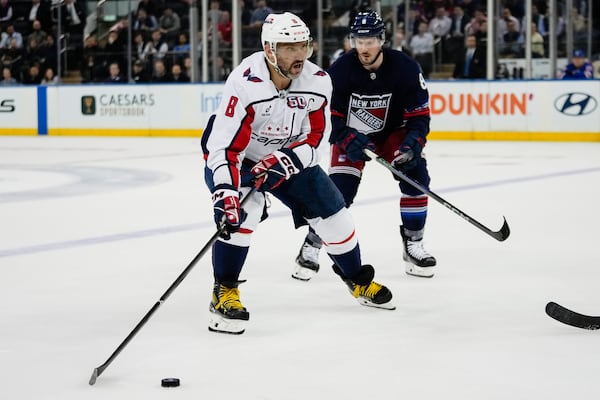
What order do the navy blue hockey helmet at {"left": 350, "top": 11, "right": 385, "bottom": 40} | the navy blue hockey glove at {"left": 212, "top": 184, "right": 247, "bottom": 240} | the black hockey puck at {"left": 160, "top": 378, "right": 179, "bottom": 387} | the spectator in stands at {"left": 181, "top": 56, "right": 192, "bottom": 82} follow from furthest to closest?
the spectator in stands at {"left": 181, "top": 56, "right": 192, "bottom": 82}
the navy blue hockey helmet at {"left": 350, "top": 11, "right": 385, "bottom": 40}
the navy blue hockey glove at {"left": 212, "top": 184, "right": 247, "bottom": 240}
the black hockey puck at {"left": 160, "top": 378, "right": 179, "bottom": 387}

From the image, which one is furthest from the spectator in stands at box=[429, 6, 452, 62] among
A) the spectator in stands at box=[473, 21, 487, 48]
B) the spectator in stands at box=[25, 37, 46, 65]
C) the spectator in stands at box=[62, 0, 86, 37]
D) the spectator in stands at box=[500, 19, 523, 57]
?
the spectator in stands at box=[25, 37, 46, 65]

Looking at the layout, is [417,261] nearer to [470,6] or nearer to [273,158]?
[273,158]

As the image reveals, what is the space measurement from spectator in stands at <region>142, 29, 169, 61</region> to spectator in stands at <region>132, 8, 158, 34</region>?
0.16m

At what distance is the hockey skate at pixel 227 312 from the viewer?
3.48 m

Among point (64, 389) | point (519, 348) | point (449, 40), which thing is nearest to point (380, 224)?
point (519, 348)

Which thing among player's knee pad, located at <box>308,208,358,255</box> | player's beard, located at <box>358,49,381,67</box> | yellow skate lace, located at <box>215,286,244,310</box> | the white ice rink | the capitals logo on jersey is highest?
player's beard, located at <box>358,49,381,67</box>

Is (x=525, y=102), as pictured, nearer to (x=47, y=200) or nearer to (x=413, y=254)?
(x=47, y=200)

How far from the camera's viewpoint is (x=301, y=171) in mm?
3693

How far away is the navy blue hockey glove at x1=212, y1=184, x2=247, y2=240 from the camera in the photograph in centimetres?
338

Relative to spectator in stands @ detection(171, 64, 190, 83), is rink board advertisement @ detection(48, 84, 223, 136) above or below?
below

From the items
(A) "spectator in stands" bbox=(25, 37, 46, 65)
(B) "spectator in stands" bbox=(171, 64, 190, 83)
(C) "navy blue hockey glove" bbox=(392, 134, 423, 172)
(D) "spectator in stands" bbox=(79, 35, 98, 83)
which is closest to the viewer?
(C) "navy blue hockey glove" bbox=(392, 134, 423, 172)

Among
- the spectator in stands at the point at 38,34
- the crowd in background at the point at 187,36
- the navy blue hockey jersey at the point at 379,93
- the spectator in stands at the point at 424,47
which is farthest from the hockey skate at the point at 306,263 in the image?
the spectator in stands at the point at 38,34

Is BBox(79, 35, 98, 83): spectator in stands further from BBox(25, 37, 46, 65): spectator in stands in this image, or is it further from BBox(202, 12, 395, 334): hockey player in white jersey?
BBox(202, 12, 395, 334): hockey player in white jersey

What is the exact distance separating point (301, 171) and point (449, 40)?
1053cm
